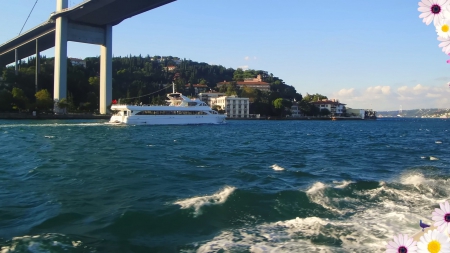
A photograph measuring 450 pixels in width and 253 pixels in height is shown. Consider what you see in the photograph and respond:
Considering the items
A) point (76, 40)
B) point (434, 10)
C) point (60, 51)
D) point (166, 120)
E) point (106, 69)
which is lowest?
point (166, 120)

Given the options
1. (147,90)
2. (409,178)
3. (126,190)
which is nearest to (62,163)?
(126,190)

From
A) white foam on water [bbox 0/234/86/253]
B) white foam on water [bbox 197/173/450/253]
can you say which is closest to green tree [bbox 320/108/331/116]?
white foam on water [bbox 197/173/450/253]

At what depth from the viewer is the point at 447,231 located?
3.65 feet

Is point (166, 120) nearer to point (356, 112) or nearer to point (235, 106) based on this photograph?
point (235, 106)

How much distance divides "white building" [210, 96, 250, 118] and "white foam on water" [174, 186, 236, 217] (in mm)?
68319

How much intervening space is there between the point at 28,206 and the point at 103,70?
46031 millimetres

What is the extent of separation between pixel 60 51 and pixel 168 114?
17.4 metres

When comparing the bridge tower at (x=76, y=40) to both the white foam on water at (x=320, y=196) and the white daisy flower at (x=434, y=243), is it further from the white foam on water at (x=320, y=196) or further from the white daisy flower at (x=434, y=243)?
the white daisy flower at (x=434, y=243)

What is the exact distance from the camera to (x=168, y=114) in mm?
37875

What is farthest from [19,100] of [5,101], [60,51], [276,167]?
[276,167]

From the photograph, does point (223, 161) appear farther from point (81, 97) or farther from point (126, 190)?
point (81, 97)

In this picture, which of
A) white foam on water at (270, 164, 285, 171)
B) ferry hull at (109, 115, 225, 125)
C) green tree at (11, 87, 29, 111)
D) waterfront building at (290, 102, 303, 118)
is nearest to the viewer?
white foam on water at (270, 164, 285, 171)

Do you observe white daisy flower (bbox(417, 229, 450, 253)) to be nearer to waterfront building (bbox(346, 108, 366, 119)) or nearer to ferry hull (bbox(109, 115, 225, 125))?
ferry hull (bbox(109, 115, 225, 125))

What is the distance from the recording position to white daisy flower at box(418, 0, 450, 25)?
3.62ft
